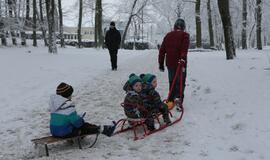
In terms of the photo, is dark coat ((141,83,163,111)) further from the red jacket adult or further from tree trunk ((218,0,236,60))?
tree trunk ((218,0,236,60))

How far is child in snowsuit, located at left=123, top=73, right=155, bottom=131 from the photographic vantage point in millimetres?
7184

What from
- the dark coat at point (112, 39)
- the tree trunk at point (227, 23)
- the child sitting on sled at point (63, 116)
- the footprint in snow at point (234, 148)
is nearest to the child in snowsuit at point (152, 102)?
the child sitting on sled at point (63, 116)

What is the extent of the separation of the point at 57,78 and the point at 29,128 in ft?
23.2

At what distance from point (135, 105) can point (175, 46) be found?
2437mm

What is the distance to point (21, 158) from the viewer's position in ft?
19.8

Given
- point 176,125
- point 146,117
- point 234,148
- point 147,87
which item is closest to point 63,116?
point 146,117

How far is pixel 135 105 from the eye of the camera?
7191mm

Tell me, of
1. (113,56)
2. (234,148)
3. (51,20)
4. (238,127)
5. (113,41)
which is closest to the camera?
(234,148)

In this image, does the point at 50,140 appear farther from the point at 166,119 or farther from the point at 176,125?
the point at 176,125

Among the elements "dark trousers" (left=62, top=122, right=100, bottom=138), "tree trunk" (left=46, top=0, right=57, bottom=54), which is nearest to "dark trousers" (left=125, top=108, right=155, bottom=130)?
"dark trousers" (left=62, top=122, right=100, bottom=138)

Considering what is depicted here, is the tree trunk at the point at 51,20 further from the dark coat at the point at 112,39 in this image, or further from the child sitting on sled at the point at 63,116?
the child sitting on sled at the point at 63,116

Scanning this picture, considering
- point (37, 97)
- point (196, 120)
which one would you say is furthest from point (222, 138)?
point (37, 97)

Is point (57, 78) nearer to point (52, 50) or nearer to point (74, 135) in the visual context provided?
point (74, 135)

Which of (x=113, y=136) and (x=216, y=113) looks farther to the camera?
(x=216, y=113)
